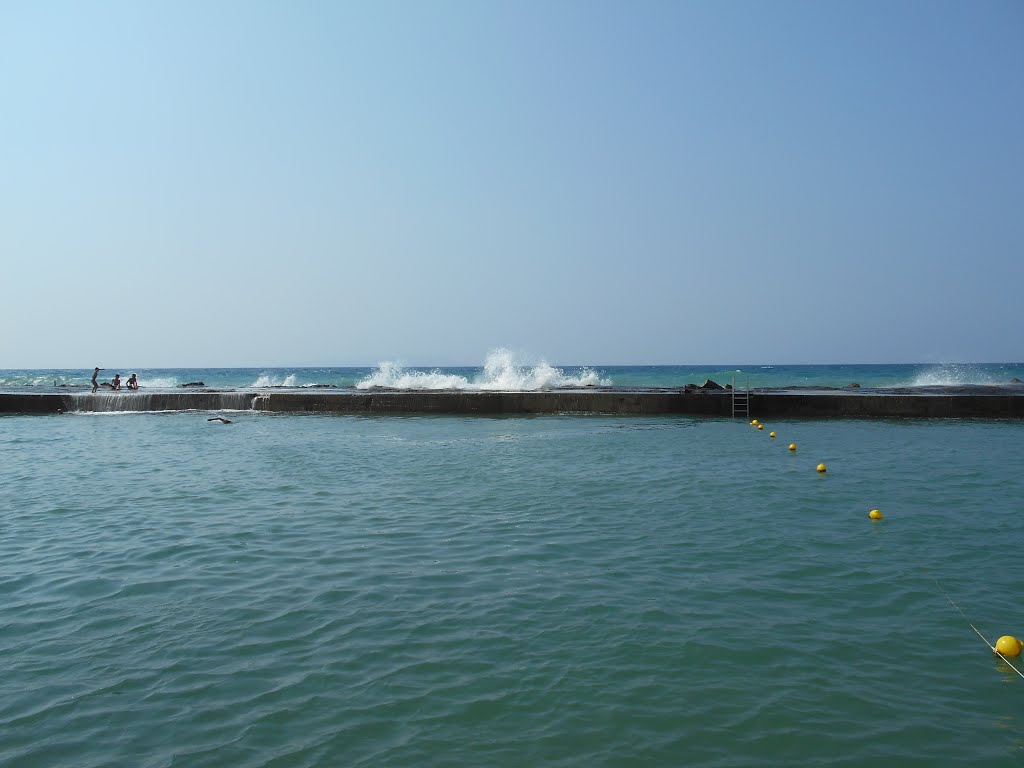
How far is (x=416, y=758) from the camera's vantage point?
381cm

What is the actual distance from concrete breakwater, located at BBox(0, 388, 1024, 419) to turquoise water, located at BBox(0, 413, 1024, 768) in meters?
12.0

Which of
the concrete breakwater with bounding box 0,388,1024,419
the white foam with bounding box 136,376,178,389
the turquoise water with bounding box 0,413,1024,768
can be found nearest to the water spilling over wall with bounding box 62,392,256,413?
the concrete breakwater with bounding box 0,388,1024,419

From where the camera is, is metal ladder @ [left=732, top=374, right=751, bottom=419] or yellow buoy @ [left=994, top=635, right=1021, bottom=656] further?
metal ladder @ [left=732, top=374, right=751, bottom=419]

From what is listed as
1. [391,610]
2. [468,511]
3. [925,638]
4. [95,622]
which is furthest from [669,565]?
[95,622]

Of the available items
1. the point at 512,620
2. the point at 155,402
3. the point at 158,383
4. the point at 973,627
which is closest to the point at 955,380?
the point at 155,402

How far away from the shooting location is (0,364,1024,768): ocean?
402 centimetres

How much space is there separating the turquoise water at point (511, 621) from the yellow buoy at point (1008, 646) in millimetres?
189

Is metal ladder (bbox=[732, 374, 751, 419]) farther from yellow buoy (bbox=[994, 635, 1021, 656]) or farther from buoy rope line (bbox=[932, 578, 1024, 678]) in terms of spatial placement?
yellow buoy (bbox=[994, 635, 1021, 656])

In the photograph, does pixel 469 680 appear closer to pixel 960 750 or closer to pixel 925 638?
pixel 960 750

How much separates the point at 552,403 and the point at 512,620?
20.9m

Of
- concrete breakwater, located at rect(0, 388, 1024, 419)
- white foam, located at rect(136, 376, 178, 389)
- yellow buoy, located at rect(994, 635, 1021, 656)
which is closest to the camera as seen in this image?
yellow buoy, located at rect(994, 635, 1021, 656)

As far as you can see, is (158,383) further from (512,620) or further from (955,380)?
(512,620)

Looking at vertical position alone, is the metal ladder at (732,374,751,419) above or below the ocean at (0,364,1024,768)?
above

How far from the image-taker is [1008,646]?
16.5 feet
